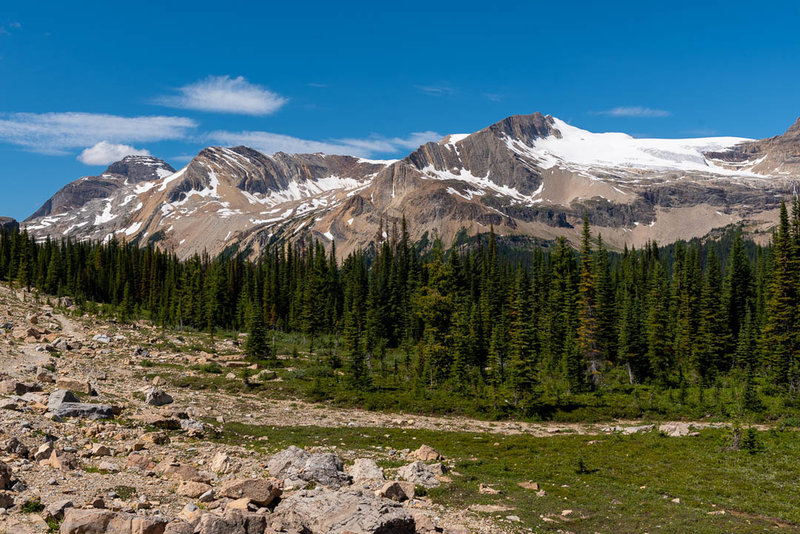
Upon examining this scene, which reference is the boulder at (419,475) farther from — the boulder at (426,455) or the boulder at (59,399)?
the boulder at (59,399)

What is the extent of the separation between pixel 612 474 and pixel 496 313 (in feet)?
190

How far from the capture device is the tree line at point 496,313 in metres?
50.1

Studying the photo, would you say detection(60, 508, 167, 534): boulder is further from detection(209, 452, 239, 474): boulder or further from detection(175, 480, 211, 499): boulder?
detection(209, 452, 239, 474): boulder

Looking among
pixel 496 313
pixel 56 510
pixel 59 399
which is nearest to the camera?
pixel 56 510

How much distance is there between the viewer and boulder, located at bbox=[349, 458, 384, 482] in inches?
717

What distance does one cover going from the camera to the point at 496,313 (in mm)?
79812

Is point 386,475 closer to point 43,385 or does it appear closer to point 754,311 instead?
point 43,385

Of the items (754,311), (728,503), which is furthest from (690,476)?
(754,311)

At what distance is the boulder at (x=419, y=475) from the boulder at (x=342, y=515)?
5.19m

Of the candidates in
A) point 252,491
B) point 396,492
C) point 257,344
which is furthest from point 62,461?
point 257,344

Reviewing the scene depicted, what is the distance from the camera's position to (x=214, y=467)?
711 inches

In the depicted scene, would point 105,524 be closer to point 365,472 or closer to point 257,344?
point 365,472

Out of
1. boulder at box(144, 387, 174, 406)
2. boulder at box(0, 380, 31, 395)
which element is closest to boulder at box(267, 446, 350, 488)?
boulder at box(0, 380, 31, 395)

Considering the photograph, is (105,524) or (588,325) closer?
(105,524)
